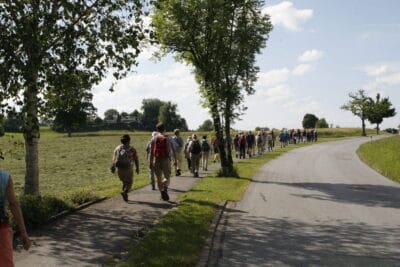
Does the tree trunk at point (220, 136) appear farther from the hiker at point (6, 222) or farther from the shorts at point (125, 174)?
the hiker at point (6, 222)

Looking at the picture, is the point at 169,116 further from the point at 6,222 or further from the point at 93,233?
the point at 6,222

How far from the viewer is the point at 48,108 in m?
12.2

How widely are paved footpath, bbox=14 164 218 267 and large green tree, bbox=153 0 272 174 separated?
22.6 ft

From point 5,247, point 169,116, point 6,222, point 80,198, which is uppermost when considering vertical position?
point 169,116

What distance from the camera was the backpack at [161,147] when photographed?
1326 centimetres

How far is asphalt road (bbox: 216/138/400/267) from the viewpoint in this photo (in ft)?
25.2

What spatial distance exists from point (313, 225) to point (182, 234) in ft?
10.6

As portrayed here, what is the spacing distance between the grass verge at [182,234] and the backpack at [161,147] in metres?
1.43

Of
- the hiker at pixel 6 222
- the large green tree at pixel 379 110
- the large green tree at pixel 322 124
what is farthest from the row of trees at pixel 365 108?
the hiker at pixel 6 222

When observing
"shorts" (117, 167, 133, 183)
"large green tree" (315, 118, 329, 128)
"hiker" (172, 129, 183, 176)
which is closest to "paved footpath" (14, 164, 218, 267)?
"shorts" (117, 167, 133, 183)

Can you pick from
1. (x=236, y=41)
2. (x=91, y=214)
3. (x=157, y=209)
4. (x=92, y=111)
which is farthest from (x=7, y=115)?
(x=92, y=111)

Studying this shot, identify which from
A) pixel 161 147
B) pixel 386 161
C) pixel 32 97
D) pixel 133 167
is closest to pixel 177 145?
pixel 133 167

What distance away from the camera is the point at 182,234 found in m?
8.84

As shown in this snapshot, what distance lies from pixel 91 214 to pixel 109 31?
444cm
